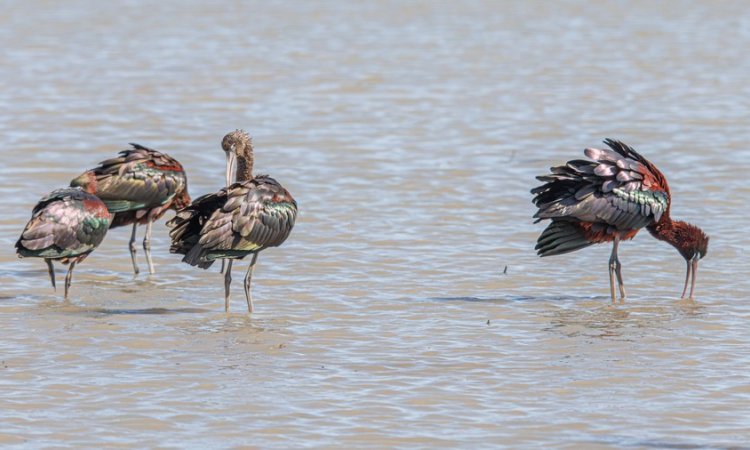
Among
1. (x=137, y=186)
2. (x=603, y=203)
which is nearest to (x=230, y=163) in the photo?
(x=137, y=186)

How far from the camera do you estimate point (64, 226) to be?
12.6 m

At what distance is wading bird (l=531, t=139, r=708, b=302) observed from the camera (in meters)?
13.2

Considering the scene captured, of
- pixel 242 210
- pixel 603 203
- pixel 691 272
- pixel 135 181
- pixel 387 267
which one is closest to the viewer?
pixel 242 210

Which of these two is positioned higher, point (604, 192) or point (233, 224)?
point (604, 192)

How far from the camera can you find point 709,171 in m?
18.8

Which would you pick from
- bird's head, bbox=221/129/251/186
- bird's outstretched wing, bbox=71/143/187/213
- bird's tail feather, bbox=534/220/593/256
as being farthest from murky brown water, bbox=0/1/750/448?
bird's head, bbox=221/129/251/186

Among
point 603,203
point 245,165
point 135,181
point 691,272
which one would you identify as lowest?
point 691,272

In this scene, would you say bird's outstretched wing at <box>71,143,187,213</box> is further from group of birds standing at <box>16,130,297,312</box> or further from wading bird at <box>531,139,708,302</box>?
wading bird at <box>531,139,708,302</box>

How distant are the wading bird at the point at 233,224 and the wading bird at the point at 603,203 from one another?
7.51ft

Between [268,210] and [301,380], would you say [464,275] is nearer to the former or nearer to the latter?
[268,210]

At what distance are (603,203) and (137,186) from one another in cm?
437

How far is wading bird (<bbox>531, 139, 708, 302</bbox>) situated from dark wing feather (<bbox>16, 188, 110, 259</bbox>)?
3837 mm

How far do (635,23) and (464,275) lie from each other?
22.2 meters

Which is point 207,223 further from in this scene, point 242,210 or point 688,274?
point 688,274
